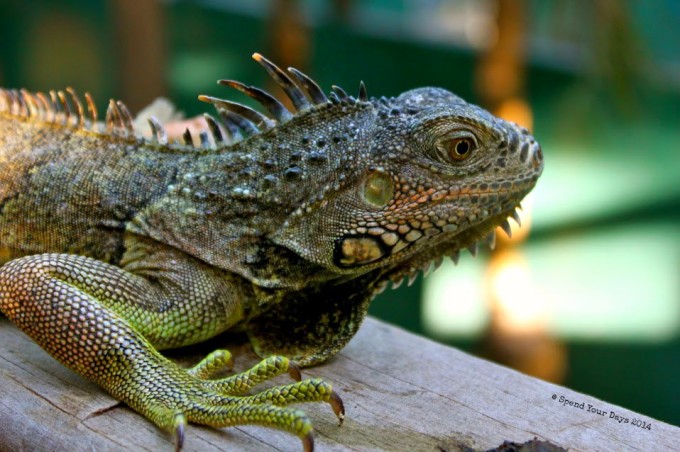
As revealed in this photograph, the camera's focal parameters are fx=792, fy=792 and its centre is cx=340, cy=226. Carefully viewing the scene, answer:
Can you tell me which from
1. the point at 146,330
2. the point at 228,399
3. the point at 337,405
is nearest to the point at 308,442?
the point at 337,405

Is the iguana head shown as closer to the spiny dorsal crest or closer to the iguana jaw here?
the iguana jaw

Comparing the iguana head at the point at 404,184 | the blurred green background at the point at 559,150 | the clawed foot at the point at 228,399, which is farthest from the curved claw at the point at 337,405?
the blurred green background at the point at 559,150

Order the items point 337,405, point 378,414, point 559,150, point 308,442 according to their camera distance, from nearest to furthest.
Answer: point 308,442, point 337,405, point 378,414, point 559,150

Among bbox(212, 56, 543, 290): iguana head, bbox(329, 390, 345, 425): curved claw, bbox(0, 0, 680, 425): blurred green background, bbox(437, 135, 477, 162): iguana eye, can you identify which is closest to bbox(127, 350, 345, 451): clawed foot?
bbox(329, 390, 345, 425): curved claw

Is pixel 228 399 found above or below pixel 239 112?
below

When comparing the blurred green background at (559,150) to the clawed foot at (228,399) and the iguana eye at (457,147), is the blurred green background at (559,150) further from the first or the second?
the clawed foot at (228,399)

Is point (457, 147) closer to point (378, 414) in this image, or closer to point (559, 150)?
point (378, 414)

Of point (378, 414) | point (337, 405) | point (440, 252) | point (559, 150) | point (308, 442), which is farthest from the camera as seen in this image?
point (559, 150)

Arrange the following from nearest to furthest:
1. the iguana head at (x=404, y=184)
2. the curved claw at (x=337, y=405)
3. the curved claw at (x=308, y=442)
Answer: the curved claw at (x=308, y=442) → the curved claw at (x=337, y=405) → the iguana head at (x=404, y=184)
